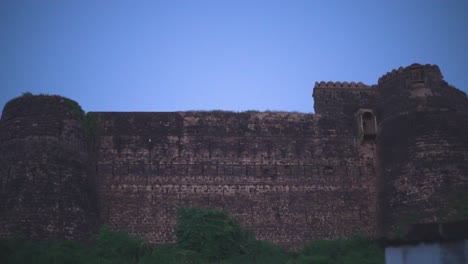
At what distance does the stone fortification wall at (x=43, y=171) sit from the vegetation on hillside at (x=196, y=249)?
2.04 ft

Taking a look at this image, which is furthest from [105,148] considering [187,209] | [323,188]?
[323,188]

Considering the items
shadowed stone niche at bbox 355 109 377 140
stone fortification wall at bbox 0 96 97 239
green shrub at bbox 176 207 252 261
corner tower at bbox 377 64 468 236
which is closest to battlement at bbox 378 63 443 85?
corner tower at bbox 377 64 468 236

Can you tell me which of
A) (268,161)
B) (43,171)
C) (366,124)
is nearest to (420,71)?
(366,124)

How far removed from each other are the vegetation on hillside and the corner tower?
184 cm

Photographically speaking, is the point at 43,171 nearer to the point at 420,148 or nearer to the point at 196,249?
the point at 196,249

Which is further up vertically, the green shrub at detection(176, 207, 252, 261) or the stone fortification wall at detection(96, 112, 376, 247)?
the stone fortification wall at detection(96, 112, 376, 247)

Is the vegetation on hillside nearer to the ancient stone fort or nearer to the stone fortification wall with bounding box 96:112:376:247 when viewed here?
the ancient stone fort

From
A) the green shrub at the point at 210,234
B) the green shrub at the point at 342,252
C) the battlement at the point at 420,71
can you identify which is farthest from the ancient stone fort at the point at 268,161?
the green shrub at the point at 210,234

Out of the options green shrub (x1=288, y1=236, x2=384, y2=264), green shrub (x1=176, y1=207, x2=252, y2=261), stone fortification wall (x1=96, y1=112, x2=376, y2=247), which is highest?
stone fortification wall (x1=96, y1=112, x2=376, y2=247)

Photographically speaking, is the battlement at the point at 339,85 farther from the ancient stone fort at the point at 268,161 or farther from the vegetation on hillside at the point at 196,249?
the vegetation on hillside at the point at 196,249

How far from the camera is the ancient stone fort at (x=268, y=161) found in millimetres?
18969

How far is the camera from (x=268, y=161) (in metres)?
21.1

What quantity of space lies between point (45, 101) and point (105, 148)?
2.53 meters

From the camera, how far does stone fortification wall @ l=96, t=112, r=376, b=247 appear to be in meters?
20.0
